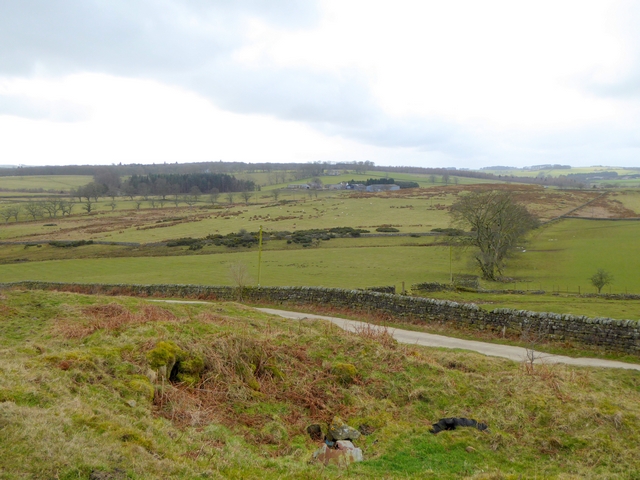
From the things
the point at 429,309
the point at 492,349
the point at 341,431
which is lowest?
the point at 492,349

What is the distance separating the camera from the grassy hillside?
6258mm

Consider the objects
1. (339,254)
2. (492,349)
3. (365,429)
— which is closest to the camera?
(365,429)

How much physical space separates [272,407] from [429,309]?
1298cm

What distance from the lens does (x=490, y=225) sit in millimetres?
45094

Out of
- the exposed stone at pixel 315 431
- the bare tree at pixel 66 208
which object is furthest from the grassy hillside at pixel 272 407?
the bare tree at pixel 66 208

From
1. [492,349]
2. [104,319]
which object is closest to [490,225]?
[492,349]

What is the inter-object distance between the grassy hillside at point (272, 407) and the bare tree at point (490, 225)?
31947mm

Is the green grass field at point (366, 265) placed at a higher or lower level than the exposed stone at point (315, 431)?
lower

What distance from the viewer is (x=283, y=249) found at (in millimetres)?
57656

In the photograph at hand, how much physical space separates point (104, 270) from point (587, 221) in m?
75.4

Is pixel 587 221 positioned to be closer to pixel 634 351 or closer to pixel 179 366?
pixel 634 351

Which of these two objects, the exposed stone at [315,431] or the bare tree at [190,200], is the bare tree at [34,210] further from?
the exposed stone at [315,431]

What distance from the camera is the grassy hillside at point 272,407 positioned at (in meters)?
Answer: 6.26

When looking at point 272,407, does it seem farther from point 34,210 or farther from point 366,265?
point 34,210
